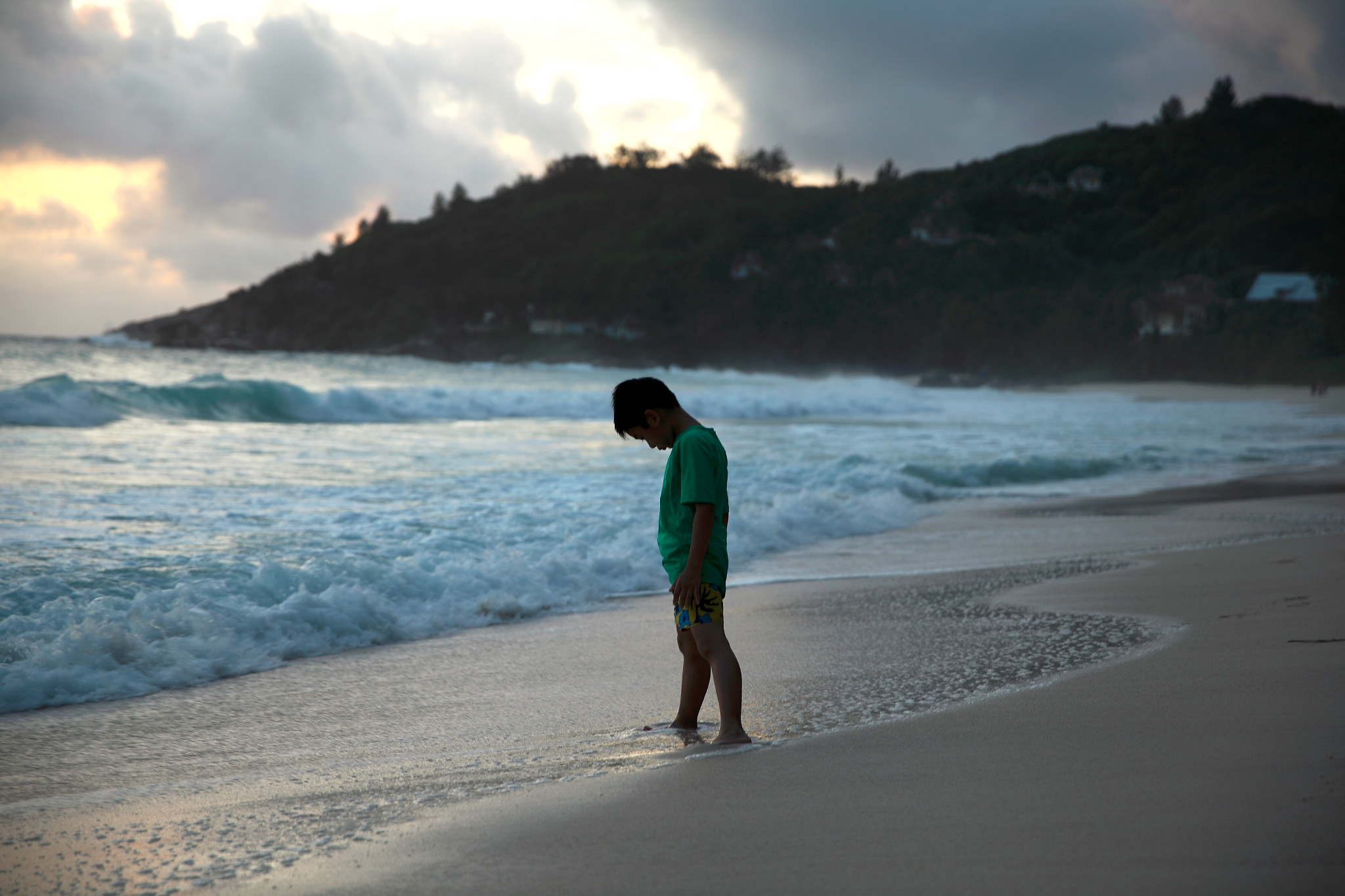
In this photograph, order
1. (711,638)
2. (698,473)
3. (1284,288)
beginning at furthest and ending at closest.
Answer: (1284,288), (711,638), (698,473)

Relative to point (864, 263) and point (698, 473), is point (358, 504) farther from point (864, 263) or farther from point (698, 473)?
point (864, 263)

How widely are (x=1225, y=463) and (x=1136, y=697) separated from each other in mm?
13942

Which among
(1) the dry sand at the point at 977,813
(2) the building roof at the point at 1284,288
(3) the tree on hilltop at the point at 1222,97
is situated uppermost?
(3) the tree on hilltop at the point at 1222,97

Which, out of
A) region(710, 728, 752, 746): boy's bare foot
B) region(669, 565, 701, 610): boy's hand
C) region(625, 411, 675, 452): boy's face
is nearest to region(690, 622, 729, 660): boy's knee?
region(669, 565, 701, 610): boy's hand

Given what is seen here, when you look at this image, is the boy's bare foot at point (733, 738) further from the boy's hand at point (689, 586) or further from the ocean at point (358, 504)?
the ocean at point (358, 504)

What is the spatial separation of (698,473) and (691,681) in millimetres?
770

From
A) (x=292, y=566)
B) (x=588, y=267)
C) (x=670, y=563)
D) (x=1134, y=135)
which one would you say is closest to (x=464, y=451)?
(x=292, y=566)

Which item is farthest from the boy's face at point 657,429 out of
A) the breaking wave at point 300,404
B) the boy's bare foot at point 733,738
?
the breaking wave at point 300,404

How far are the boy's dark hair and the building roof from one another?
276 feet

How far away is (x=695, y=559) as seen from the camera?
113 inches

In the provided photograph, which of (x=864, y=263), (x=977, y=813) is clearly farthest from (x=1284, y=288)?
(x=977, y=813)

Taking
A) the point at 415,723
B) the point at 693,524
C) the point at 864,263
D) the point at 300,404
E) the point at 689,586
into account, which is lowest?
the point at 415,723

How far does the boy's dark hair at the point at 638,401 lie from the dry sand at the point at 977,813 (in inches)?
43.0

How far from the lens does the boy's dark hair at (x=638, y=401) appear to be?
292 centimetres
